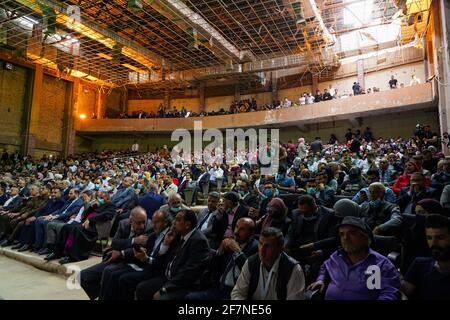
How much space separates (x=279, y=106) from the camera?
16141mm

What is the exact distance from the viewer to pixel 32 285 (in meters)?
3.98

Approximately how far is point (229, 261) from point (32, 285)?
9.80 ft

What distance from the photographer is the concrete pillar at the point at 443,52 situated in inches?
285

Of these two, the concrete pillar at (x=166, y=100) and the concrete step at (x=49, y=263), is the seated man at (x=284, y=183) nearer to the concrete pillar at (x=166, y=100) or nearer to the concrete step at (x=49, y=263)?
the concrete step at (x=49, y=263)

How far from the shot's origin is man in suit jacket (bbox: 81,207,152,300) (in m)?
3.18

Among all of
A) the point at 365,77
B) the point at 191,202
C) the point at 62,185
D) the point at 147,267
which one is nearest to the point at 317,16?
the point at 365,77

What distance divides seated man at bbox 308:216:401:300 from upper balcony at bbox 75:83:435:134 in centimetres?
1164

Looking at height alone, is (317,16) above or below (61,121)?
above

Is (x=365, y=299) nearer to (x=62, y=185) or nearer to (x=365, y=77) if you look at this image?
(x=62, y=185)

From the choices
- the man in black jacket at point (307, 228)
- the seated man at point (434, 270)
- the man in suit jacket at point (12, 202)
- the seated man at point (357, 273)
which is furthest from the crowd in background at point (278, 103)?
the seated man at point (357, 273)

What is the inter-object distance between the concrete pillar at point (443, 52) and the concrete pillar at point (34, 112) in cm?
1871

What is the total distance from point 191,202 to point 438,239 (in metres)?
6.45

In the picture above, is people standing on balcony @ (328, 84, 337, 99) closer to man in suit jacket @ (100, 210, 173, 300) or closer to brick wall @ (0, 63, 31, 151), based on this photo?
man in suit jacket @ (100, 210, 173, 300)

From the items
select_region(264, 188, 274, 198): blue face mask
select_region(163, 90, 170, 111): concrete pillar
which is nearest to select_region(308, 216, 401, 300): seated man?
select_region(264, 188, 274, 198): blue face mask
